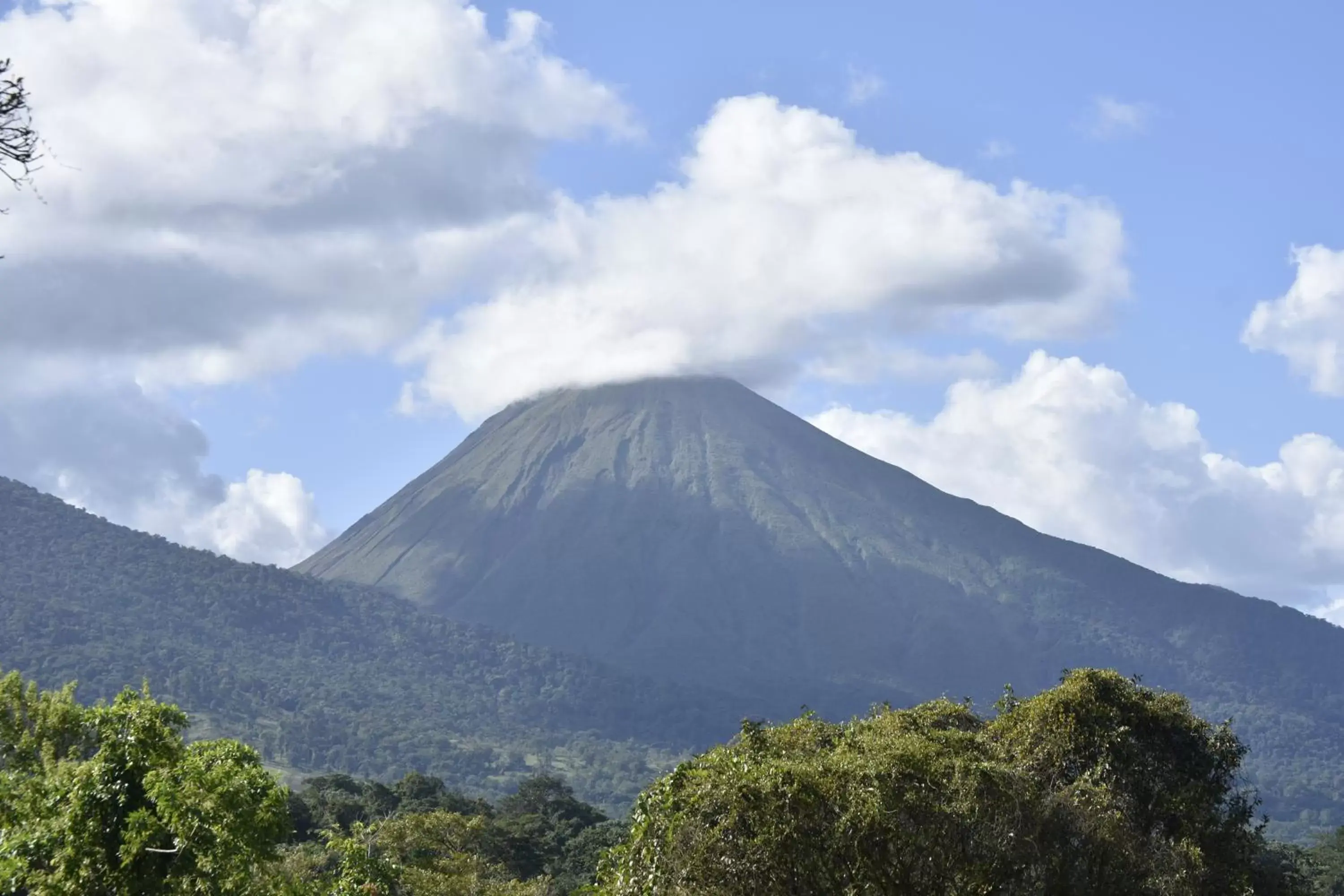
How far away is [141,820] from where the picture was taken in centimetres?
1416

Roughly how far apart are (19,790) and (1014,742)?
14.0 meters

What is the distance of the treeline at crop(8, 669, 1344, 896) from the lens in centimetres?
1422

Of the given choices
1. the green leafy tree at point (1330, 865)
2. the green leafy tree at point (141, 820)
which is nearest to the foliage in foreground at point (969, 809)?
the green leafy tree at point (141, 820)

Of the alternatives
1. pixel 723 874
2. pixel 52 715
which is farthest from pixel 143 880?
pixel 723 874

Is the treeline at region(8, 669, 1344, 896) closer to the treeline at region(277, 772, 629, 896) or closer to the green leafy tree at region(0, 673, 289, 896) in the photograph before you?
the green leafy tree at region(0, 673, 289, 896)

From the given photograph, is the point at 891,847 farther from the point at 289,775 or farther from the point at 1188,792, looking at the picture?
the point at 289,775

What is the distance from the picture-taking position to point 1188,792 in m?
23.5

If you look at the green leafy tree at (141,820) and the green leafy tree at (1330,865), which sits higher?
the green leafy tree at (141,820)

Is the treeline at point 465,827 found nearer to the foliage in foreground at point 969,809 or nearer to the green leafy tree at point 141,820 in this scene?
the green leafy tree at point 141,820

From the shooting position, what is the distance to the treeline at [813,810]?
1422 centimetres

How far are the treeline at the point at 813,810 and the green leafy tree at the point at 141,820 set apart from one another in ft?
0.07

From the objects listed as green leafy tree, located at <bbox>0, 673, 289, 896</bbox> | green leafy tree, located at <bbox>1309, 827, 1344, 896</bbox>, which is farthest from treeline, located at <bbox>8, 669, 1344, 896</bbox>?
green leafy tree, located at <bbox>1309, 827, 1344, 896</bbox>

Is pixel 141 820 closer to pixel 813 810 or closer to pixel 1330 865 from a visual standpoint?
pixel 813 810

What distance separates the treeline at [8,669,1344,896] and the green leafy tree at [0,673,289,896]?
21 millimetres
